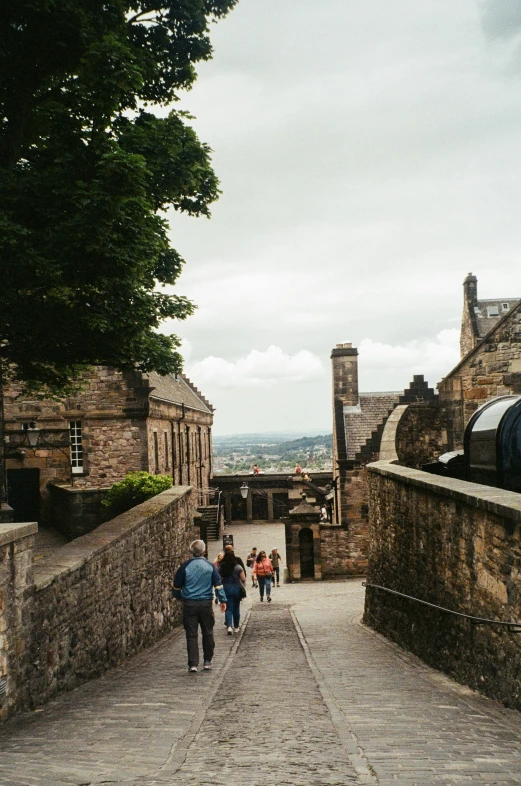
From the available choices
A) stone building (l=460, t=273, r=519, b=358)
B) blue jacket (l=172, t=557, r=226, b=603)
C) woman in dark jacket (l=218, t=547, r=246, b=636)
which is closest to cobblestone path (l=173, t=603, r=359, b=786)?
blue jacket (l=172, t=557, r=226, b=603)

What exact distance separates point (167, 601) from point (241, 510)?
36518 mm

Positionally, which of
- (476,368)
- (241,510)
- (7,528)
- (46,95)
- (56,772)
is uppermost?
(46,95)

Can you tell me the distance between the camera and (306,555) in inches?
1122

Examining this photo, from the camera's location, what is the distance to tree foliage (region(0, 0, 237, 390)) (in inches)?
387

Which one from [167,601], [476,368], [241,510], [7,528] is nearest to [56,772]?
[7,528]

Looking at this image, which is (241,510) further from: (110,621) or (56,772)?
(56,772)

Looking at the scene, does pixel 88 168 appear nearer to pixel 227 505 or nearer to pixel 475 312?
pixel 227 505

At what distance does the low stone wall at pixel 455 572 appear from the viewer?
258 inches

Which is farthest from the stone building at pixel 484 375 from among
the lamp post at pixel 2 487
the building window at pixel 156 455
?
the building window at pixel 156 455

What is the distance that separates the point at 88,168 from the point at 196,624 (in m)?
6.53

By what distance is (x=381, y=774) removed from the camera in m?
4.41

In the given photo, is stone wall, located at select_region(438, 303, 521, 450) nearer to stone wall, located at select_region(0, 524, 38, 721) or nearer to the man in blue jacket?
the man in blue jacket

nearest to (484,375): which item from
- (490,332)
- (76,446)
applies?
(490,332)

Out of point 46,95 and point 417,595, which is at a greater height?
point 46,95
